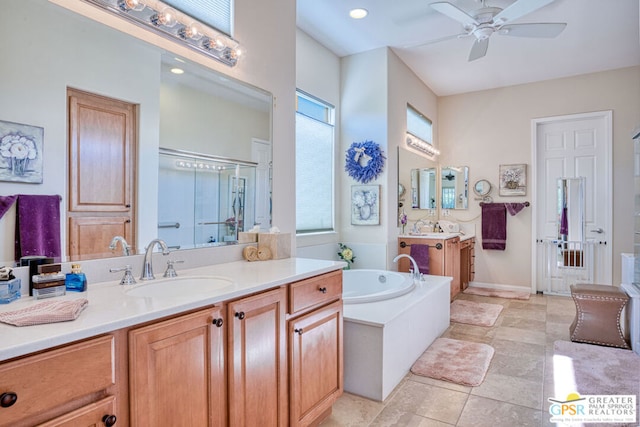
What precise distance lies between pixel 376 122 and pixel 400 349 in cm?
263

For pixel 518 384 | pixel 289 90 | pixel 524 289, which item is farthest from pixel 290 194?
pixel 524 289

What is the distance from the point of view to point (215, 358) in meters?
1.33

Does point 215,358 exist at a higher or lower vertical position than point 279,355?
higher

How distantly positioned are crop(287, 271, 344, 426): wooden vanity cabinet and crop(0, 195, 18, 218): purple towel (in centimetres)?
108

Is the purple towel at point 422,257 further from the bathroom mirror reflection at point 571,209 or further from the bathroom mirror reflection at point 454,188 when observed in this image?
the bathroom mirror reflection at point 571,209

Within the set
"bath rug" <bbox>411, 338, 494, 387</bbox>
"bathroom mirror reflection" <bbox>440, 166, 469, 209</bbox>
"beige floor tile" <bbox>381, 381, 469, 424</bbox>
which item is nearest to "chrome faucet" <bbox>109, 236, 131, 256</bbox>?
"beige floor tile" <bbox>381, 381, 469, 424</bbox>

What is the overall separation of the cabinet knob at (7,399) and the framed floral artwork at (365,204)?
373 cm

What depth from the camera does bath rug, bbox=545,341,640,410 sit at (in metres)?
2.36

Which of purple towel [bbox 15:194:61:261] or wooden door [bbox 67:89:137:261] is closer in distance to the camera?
purple towel [bbox 15:194:61:261]

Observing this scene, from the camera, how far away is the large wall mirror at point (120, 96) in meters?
1.31

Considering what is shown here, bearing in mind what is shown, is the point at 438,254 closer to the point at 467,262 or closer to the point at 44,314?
the point at 467,262

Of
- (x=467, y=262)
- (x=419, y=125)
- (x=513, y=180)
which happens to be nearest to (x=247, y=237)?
(x=419, y=125)

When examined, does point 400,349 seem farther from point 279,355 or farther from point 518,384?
point 279,355

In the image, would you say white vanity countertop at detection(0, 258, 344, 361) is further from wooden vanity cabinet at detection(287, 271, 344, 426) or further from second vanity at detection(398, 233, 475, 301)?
second vanity at detection(398, 233, 475, 301)
